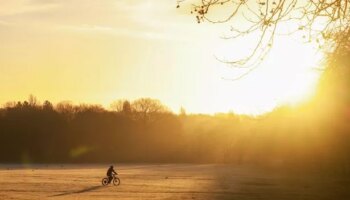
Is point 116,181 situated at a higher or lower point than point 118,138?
lower

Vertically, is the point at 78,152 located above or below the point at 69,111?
below

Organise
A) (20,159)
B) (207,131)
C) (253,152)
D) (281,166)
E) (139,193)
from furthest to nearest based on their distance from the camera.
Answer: (207,131), (20,159), (253,152), (281,166), (139,193)

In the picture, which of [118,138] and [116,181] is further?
[118,138]

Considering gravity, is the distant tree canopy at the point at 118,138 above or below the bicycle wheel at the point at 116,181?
above

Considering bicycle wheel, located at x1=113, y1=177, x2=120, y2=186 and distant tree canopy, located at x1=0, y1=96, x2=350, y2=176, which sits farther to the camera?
distant tree canopy, located at x1=0, y1=96, x2=350, y2=176

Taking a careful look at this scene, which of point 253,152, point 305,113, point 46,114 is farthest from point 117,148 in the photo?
point 305,113

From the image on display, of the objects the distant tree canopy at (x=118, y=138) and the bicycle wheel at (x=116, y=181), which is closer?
the bicycle wheel at (x=116, y=181)

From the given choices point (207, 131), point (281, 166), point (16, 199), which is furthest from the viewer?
point (207, 131)

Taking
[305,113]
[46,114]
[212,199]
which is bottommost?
[212,199]

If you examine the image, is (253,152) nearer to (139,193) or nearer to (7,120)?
(7,120)

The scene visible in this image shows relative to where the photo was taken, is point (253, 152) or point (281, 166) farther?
point (253, 152)

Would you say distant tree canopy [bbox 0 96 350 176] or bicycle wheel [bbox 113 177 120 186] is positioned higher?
distant tree canopy [bbox 0 96 350 176]

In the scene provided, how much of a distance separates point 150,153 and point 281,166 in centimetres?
4482

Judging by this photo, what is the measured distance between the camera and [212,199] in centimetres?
3709
